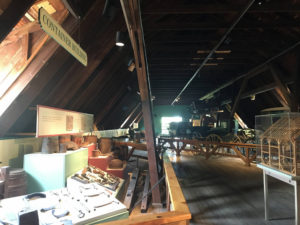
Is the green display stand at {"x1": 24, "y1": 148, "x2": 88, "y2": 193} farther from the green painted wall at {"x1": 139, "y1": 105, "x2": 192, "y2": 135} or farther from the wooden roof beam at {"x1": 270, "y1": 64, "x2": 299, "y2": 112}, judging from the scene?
the green painted wall at {"x1": 139, "y1": 105, "x2": 192, "y2": 135}

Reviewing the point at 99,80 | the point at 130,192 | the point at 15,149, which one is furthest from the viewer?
the point at 99,80

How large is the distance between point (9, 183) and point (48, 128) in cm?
114

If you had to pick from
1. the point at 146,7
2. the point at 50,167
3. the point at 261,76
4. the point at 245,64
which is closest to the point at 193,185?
the point at 50,167

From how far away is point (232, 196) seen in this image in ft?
10.8

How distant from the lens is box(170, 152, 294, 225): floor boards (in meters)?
2.55

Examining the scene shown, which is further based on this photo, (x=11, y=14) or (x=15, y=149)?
(x=15, y=149)

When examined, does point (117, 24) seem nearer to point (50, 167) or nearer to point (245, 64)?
point (50, 167)

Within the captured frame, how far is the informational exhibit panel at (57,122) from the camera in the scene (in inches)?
138

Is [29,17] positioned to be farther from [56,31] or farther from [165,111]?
[165,111]

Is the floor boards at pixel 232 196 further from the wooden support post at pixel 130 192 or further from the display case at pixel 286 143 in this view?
the wooden support post at pixel 130 192

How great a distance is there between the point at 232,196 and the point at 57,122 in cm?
387

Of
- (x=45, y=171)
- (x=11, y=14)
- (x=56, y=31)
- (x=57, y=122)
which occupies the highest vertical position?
(x=11, y=14)

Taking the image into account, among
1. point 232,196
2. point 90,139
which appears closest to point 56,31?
point 232,196

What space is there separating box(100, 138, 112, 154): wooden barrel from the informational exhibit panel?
3.49 ft
